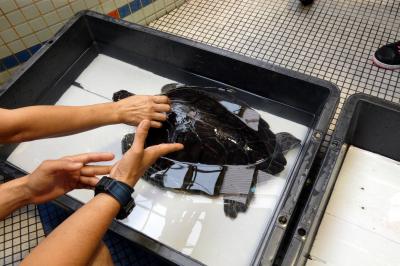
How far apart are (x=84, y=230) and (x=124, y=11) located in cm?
115

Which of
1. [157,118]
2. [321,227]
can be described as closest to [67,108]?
[157,118]

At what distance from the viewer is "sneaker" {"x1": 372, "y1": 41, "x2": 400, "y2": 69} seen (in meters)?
1.27

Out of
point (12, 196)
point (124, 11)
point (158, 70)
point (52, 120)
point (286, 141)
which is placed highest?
point (124, 11)

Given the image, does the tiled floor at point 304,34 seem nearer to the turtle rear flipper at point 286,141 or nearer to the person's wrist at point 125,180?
the turtle rear flipper at point 286,141

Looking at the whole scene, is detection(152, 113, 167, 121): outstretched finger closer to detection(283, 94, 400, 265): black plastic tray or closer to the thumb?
the thumb

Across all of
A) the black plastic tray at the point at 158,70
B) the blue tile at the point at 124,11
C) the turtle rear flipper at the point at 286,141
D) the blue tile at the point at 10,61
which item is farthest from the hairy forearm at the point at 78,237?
the blue tile at the point at 124,11

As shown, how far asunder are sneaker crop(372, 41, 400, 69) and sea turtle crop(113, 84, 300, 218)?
1.69 ft

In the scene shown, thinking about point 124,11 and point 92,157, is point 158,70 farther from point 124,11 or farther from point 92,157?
point 92,157

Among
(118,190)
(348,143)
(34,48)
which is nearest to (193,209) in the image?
(118,190)

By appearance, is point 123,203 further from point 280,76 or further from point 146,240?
point 280,76

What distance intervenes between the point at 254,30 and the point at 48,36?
873 mm

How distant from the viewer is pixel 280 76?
3.62 ft

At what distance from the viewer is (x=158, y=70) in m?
1.38

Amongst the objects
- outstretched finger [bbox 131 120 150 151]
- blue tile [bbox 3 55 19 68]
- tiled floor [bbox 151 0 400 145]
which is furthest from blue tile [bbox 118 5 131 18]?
outstretched finger [bbox 131 120 150 151]
